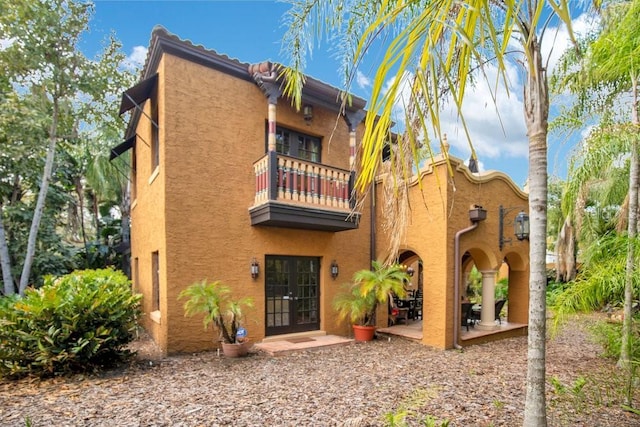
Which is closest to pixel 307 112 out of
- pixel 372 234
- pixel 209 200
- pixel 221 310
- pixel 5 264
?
pixel 209 200

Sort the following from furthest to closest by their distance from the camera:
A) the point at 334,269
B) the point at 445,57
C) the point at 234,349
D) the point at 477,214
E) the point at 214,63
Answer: the point at 334,269, the point at 477,214, the point at 214,63, the point at 234,349, the point at 445,57

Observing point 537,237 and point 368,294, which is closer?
point 537,237

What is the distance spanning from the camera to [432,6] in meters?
2.03

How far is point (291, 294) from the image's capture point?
892 centimetres

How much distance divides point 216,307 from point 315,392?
8.29 feet

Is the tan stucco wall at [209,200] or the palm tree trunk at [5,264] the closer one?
the tan stucco wall at [209,200]

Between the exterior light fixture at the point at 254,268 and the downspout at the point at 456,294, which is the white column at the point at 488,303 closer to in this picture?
the downspout at the point at 456,294

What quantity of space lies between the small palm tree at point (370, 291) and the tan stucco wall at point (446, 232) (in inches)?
30.6

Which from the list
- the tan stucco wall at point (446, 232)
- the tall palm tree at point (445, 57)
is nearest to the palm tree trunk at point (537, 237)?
the tall palm tree at point (445, 57)

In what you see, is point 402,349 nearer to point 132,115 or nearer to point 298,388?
point 298,388

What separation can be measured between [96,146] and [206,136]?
1109cm

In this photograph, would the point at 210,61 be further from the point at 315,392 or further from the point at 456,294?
the point at 456,294

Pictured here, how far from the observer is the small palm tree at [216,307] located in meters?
6.74

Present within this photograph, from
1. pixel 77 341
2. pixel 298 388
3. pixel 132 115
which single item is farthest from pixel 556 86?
pixel 132 115
